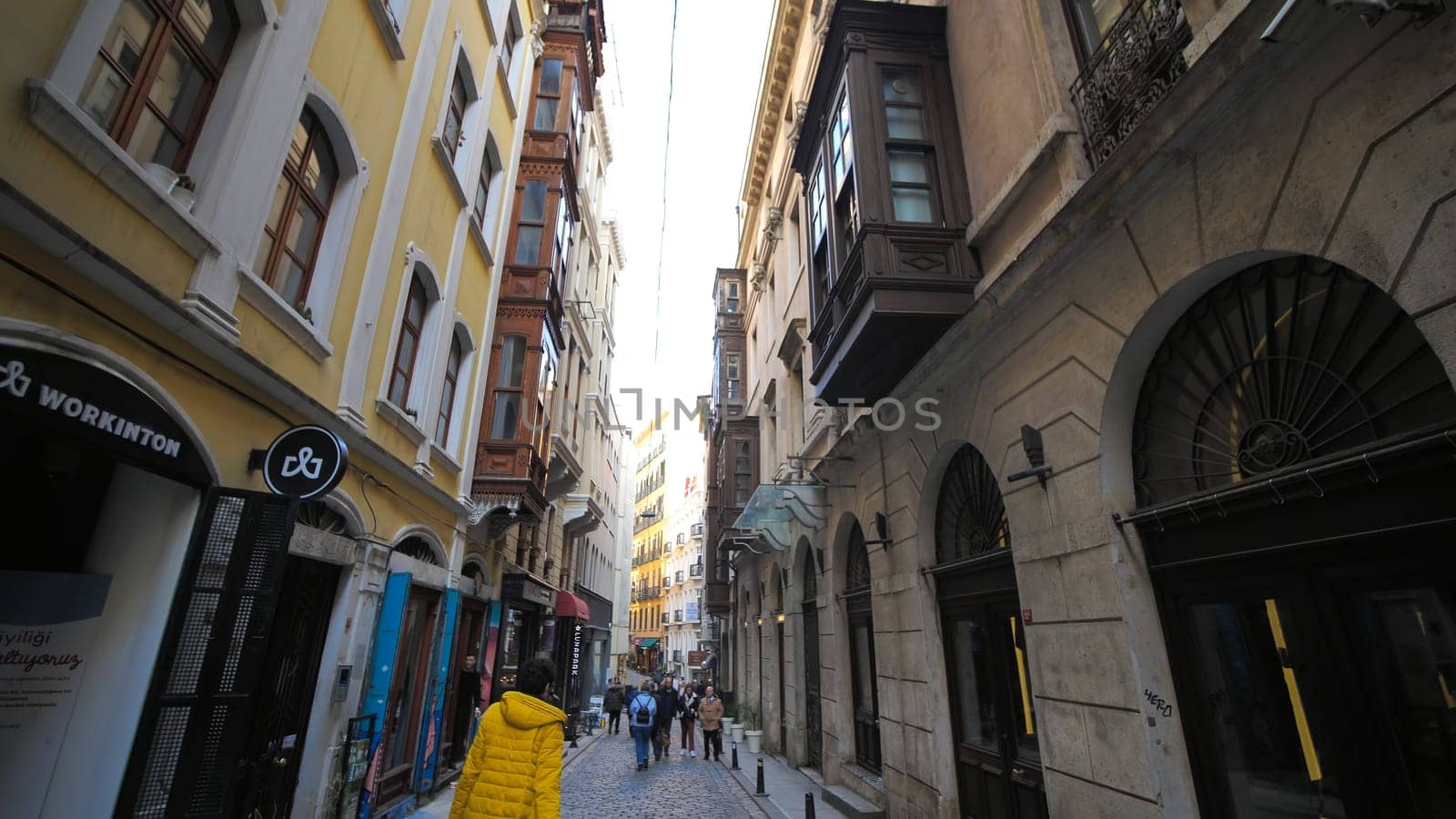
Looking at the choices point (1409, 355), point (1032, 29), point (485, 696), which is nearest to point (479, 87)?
point (1032, 29)

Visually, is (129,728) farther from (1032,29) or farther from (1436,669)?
(1032,29)

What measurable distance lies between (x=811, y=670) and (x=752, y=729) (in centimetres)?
630

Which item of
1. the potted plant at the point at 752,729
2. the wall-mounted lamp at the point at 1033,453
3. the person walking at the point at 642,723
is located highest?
the wall-mounted lamp at the point at 1033,453

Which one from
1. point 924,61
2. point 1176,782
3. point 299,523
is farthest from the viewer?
point 924,61

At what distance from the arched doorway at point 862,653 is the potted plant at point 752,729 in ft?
21.0

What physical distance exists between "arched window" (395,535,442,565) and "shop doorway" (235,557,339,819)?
64.2 inches

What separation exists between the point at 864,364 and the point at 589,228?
16031 millimetres

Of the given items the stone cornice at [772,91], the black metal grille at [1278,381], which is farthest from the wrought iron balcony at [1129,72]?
the stone cornice at [772,91]

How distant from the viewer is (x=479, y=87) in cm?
1165

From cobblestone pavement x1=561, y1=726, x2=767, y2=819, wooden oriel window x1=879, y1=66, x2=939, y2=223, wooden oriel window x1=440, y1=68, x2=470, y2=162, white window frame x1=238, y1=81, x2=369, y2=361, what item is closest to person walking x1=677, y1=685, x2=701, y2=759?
cobblestone pavement x1=561, y1=726, x2=767, y2=819

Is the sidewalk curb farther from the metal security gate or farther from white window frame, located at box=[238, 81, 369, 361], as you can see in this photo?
white window frame, located at box=[238, 81, 369, 361]

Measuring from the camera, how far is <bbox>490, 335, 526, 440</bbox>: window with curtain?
13.2 metres

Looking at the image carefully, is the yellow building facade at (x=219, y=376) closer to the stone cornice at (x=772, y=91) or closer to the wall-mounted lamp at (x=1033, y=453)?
the wall-mounted lamp at (x=1033, y=453)

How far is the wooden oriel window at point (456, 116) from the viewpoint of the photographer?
10688mm
